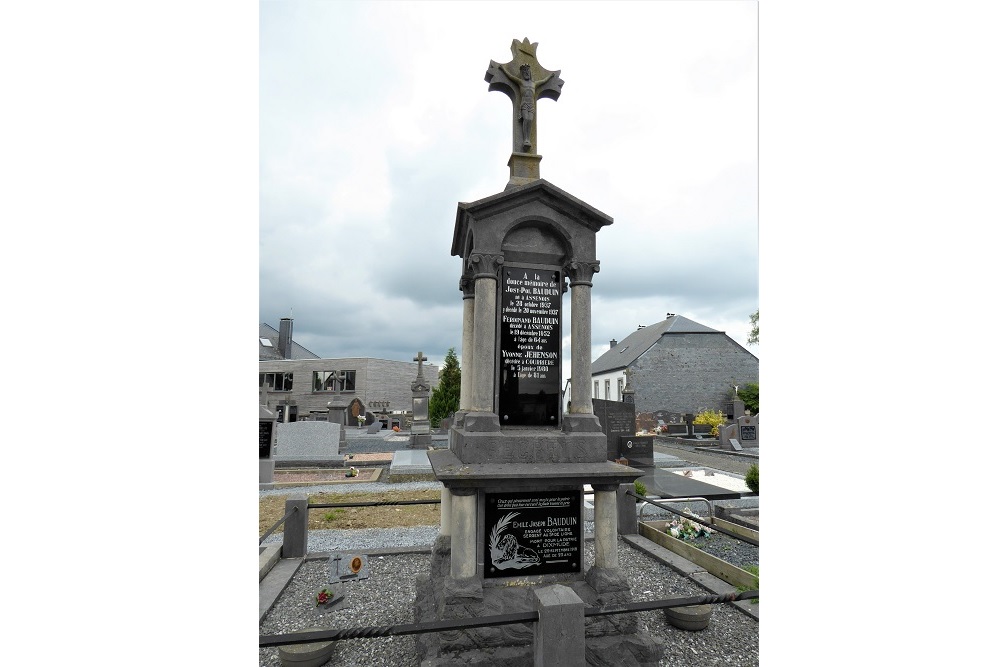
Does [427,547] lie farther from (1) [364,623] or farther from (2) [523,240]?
(2) [523,240]

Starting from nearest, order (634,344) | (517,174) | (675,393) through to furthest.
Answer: (517,174)
(675,393)
(634,344)

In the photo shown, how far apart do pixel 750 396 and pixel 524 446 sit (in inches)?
1376

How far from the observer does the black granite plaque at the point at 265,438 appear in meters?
13.9

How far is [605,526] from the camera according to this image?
443cm

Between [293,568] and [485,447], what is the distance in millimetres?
3908

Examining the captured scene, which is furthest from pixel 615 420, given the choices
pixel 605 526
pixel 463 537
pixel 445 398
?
pixel 445 398

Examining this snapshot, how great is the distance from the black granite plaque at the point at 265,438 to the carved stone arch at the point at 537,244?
40.0 feet

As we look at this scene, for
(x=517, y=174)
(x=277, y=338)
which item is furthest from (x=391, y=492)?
(x=277, y=338)

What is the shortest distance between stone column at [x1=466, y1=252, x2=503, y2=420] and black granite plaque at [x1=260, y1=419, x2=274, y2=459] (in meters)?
11.7

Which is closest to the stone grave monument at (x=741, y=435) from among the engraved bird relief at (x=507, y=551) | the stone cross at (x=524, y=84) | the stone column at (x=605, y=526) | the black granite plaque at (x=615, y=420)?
the black granite plaque at (x=615, y=420)

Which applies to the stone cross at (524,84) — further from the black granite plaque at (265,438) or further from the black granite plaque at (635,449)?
the black granite plaque at (635,449)

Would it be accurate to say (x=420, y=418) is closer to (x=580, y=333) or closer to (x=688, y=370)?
(x=580, y=333)

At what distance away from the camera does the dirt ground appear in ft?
29.0

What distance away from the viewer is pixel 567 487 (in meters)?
4.46
